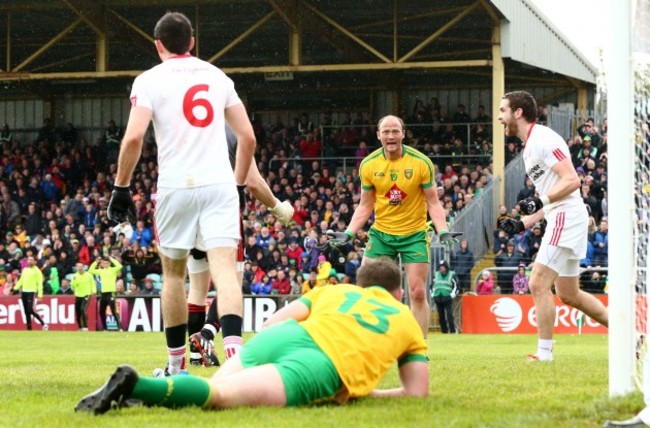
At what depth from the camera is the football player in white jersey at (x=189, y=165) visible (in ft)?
25.2

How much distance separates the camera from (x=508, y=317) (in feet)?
84.1

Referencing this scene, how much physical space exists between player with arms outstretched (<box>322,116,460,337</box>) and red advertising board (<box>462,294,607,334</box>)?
1399 centimetres

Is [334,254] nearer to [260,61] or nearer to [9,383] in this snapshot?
[260,61]

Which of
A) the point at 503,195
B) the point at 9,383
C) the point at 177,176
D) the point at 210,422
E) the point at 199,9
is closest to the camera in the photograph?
the point at 210,422

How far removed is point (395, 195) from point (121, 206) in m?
4.20

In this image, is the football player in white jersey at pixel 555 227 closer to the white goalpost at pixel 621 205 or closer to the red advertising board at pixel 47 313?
the white goalpost at pixel 621 205

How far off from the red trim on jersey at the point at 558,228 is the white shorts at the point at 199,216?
11.3 ft

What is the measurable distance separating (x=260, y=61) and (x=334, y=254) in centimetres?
1427

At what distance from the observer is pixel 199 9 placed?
1344 inches

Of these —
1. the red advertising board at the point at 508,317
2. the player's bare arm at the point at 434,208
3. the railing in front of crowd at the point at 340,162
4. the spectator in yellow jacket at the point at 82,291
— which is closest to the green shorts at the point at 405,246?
the player's bare arm at the point at 434,208

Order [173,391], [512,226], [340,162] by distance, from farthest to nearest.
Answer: [340,162], [512,226], [173,391]

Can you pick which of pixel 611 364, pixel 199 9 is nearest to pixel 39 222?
pixel 199 9

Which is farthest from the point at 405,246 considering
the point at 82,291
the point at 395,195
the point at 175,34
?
the point at 82,291

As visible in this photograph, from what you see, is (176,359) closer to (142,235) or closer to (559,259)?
(559,259)
